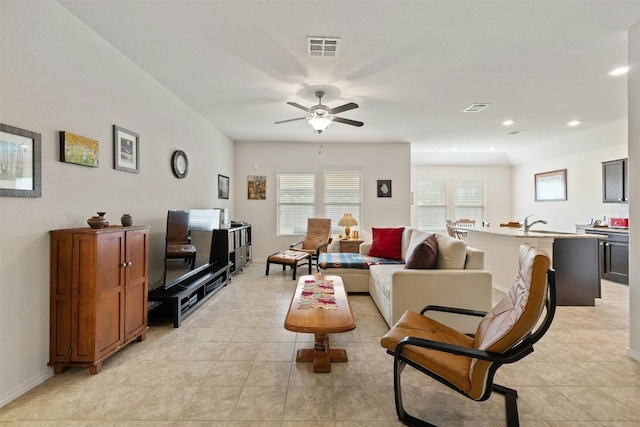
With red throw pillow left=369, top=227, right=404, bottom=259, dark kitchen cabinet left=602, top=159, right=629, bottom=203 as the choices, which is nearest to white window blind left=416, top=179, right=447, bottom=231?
dark kitchen cabinet left=602, top=159, right=629, bottom=203

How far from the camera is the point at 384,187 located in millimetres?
6742

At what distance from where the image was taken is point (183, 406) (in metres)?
1.82

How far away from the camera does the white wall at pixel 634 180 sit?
2.36 m

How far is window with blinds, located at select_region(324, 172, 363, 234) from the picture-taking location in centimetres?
675

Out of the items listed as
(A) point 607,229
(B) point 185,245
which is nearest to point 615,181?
(A) point 607,229

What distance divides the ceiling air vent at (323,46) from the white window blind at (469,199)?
6709 mm

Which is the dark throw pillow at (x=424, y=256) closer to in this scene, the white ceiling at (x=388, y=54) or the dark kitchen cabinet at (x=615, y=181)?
the white ceiling at (x=388, y=54)

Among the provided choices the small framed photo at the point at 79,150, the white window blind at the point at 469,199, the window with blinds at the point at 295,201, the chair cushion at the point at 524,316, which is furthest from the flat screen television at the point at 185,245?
the white window blind at the point at 469,199

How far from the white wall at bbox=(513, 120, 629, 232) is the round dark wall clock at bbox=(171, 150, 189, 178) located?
6.92 meters

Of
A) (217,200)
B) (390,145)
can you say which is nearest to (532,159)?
(390,145)

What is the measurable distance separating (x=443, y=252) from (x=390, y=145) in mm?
4232

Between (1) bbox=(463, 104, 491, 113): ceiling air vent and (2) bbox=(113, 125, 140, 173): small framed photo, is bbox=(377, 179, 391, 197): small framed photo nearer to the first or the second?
(1) bbox=(463, 104, 491, 113): ceiling air vent

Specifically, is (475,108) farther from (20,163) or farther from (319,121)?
(20,163)

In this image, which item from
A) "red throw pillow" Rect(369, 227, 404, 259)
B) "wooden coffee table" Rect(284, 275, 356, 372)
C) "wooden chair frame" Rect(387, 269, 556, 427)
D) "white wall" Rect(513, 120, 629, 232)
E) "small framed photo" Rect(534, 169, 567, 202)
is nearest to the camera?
"wooden chair frame" Rect(387, 269, 556, 427)
